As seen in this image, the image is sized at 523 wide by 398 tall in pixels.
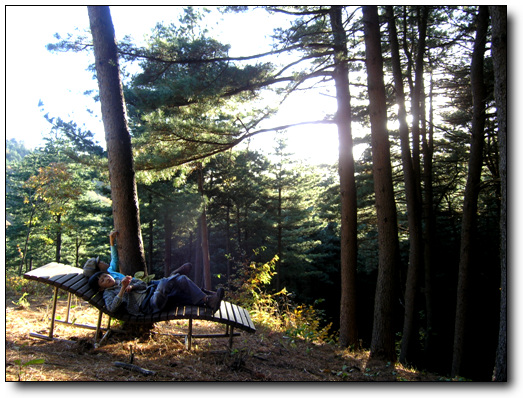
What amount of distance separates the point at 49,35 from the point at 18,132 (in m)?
1.34

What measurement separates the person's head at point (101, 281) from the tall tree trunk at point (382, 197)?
390 centimetres

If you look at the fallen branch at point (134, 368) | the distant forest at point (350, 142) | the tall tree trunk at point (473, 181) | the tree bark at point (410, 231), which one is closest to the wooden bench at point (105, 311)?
the fallen branch at point (134, 368)

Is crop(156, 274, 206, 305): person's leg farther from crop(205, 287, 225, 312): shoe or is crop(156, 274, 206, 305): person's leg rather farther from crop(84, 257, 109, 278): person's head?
crop(84, 257, 109, 278): person's head

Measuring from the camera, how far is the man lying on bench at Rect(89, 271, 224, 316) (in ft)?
12.2

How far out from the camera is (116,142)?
4.38 metres

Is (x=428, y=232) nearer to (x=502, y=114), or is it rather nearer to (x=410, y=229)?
(x=410, y=229)

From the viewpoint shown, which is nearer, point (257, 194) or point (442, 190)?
point (442, 190)

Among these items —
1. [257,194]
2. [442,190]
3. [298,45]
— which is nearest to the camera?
[298,45]

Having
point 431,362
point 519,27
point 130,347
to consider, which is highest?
point 519,27

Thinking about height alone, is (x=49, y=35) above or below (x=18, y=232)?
above

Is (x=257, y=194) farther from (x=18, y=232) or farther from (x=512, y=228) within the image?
(x=512, y=228)

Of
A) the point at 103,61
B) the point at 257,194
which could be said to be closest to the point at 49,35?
the point at 103,61

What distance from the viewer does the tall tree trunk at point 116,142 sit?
14.1ft

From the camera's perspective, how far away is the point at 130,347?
374 centimetres
